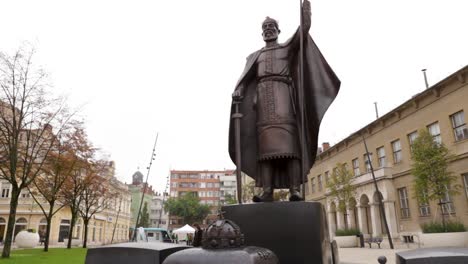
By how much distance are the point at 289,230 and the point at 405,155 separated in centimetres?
2967

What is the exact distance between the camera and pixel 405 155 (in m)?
29.9

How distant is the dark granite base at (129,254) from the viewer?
3.67 meters

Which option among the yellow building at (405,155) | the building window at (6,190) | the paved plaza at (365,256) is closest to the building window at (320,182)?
the yellow building at (405,155)

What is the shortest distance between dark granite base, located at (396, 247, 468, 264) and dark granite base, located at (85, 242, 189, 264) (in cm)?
232

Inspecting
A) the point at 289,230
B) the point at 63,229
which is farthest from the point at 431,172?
the point at 63,229

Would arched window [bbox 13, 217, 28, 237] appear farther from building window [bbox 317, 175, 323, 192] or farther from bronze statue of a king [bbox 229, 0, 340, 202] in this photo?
bronze statue of a king [bbox 229, 0, 340, 202]

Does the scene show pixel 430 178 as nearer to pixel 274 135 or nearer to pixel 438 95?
pixel 438 95

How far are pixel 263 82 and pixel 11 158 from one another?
18.8m

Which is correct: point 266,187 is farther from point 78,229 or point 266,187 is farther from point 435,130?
point 78,229

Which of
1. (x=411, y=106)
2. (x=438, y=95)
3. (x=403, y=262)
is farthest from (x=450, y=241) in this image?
(x=403, y=262)

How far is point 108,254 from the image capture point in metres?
3.97

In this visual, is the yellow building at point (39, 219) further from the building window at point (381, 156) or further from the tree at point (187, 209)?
the building window at point (381, 156)

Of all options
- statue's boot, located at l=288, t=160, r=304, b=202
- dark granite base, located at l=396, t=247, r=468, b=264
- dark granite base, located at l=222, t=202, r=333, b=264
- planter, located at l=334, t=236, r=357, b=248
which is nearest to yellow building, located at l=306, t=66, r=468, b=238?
planter, located at l=334, t=236, r=357, b=248

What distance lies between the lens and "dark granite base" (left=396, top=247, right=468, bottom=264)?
2439 millimetres
